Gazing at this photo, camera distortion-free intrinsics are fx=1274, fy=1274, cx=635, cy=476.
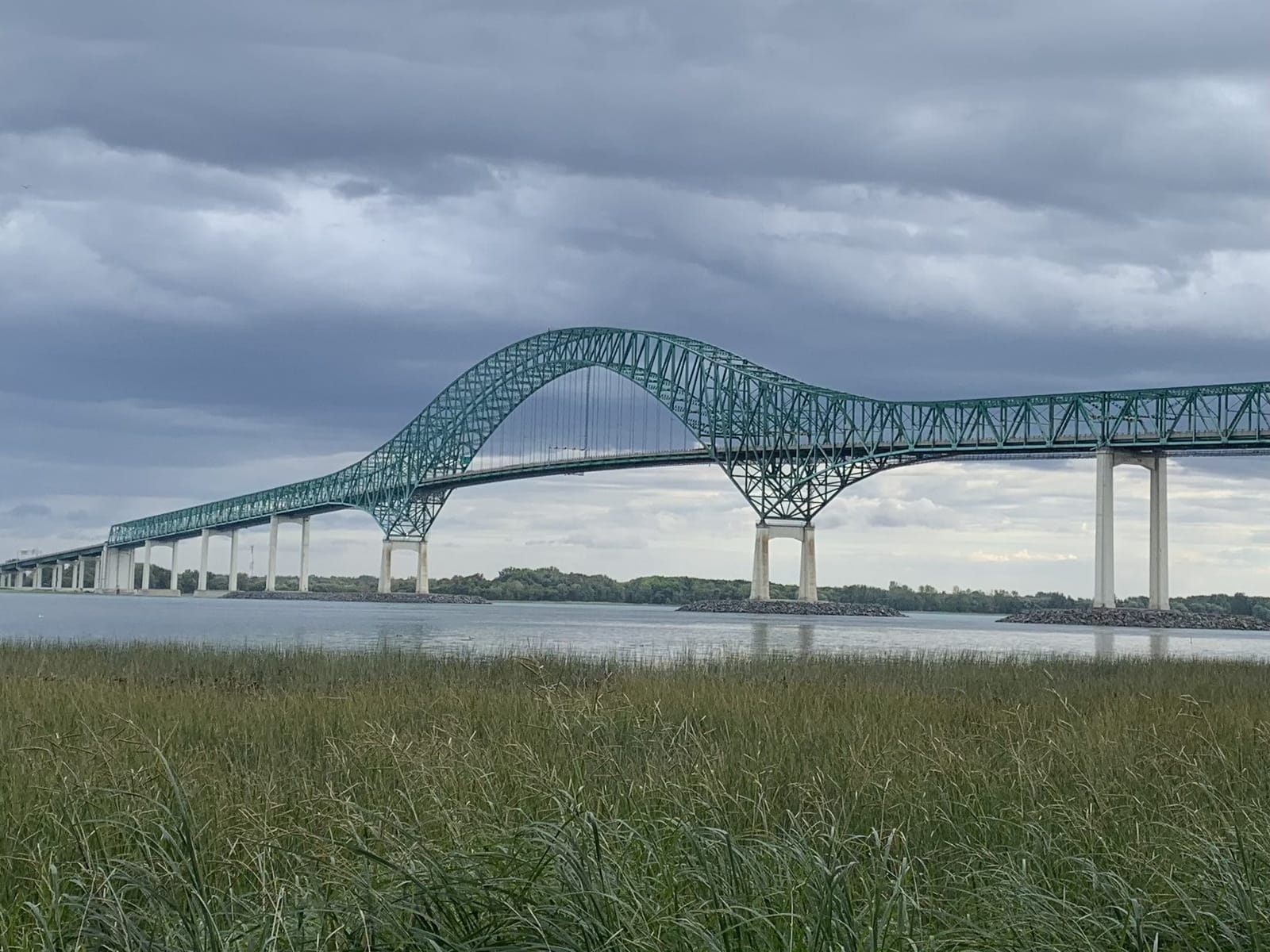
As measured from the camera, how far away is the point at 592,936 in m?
3.67

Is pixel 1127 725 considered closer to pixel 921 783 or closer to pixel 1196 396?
pixel 921 783

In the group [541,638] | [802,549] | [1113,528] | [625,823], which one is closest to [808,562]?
[802,549]

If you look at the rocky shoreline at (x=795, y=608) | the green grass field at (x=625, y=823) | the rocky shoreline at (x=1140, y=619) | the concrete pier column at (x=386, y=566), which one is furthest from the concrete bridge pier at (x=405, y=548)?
the green grass field at (x=625, y=823)

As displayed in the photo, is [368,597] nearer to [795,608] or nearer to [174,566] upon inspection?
[174,566]

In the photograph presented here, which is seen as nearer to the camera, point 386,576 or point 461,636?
point 461,636

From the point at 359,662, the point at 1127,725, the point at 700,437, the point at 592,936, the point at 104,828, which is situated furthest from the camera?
the point at 700,437

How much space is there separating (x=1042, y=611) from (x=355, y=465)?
76124mm

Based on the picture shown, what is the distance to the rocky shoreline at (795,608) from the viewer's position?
272ft

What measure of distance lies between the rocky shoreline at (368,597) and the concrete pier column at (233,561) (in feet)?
3.60

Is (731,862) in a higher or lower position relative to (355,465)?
lower

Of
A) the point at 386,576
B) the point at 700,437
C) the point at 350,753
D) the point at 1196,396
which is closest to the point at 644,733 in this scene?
the point at 350,753

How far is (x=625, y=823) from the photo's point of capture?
5.00m

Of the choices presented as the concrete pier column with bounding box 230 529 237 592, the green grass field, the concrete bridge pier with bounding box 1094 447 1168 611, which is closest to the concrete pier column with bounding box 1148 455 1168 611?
the concrete bridge pier with bounding box 1094 447 1168 611

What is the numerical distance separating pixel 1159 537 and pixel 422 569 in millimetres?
69660
